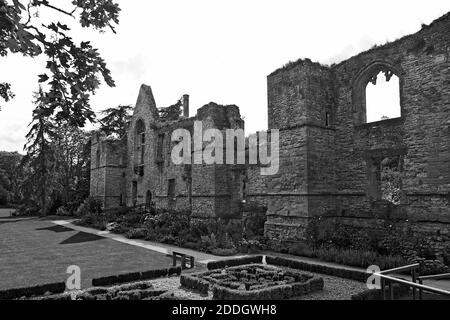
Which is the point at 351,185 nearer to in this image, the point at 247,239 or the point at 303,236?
the point at 303,236

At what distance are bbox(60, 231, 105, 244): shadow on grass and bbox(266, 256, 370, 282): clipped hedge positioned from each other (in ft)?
35.9

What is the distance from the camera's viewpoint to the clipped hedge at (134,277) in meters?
9.29

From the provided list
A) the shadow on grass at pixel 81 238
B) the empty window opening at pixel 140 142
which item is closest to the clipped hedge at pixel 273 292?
the shadow on grass at pixel 81 238

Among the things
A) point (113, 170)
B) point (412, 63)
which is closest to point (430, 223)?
point (412, 63)

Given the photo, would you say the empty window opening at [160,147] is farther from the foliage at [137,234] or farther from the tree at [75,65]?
the tree at [75,65]

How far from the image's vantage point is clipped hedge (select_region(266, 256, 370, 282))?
371 inches

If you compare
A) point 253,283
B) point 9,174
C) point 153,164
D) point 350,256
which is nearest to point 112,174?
point 153,164

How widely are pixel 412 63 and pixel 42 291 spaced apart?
13271 millimetres

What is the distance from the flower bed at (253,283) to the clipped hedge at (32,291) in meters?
2.97

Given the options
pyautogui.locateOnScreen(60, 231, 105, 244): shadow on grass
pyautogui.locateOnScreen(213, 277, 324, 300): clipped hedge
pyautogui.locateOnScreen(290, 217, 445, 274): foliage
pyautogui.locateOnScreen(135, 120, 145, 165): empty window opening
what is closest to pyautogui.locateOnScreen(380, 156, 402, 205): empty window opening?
pyautogui.locateOnScreen(290, 217, 445, 274): foliage

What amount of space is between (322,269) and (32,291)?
757 centimetres

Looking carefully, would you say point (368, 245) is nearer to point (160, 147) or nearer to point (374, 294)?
point (374, 294)

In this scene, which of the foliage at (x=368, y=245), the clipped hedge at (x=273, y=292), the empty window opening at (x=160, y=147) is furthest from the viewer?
the empty window opening at (x=160, y=147)

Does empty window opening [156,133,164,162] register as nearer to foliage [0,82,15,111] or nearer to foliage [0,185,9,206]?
foliage [0,82,15,111]
